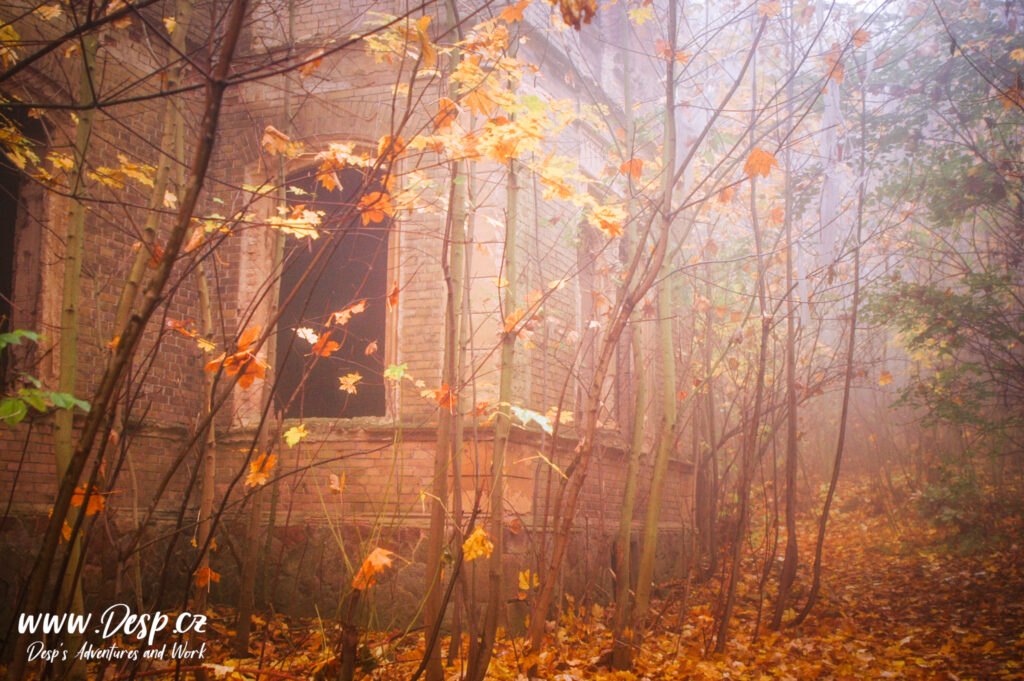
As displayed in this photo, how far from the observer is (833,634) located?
6.54 meters

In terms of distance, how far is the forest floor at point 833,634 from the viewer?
497 centimetres

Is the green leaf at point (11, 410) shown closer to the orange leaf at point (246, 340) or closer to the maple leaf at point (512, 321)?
the orange leaf at point (246, 340)

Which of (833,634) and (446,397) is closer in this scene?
(446,397)

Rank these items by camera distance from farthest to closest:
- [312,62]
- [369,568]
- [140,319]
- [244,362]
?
[369,568] < [244,362] < [312,62] < [140,319]

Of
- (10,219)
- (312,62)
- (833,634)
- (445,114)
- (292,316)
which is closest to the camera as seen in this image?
(312,62)

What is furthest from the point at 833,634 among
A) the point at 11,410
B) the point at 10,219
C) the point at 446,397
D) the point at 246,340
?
the point at 10,219

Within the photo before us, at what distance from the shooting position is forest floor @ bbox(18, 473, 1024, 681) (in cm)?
497

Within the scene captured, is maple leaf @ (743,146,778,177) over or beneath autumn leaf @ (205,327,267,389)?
over

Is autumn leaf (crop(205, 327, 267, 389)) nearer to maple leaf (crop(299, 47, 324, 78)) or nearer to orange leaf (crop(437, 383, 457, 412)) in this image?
maple leaf (crop(299, 47, 324, 78))

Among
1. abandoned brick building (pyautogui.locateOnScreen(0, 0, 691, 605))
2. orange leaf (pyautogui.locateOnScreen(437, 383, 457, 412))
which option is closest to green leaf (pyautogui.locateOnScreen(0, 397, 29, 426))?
orange leaf (pyautogui.locateOnScreen(437, 383, 457, 412))

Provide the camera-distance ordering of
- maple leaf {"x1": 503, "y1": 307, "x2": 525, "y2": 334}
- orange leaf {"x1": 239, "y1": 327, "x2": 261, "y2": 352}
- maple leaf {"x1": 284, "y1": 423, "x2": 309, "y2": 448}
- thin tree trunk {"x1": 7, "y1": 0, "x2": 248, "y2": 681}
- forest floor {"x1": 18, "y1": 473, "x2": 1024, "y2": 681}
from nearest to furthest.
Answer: thin tree trunk {"x1": 7, "y1": 0, "x2": 248, "y2": 681}
orange leaf {"x1": 239, "y1": 327, "x2": 261, "y2": 352}
maple leaf {"x1": 503, "y1": 307, "x2": 525, "y2": 334}
maple leaf {"x1": 284, "y1": 423, "x2": 309, "y2": 448}
forest floor {"x1": 18, "y1": 473, "x2": 1024, "y2": 681}

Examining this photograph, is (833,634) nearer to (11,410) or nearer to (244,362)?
(244,362)

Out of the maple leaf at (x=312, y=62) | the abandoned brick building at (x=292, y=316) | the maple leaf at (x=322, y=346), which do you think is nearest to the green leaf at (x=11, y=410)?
the maple leaf at (x=322, y=346)

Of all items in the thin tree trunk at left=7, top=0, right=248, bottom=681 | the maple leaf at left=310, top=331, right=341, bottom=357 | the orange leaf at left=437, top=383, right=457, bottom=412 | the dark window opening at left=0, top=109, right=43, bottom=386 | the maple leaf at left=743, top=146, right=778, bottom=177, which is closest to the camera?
the thin tree trunk at left=7, top=0, right=248, bottom=681
